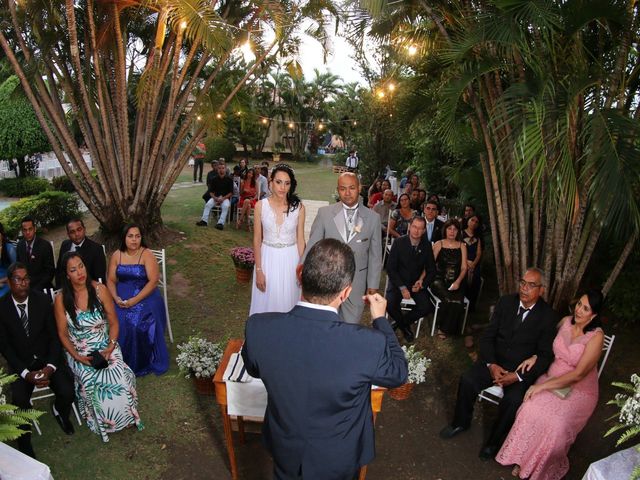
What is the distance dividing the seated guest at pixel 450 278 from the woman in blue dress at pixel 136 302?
11.8 feet

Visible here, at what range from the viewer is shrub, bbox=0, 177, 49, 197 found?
14625mm

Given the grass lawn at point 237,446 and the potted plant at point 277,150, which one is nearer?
the grass lawn at point 237,446

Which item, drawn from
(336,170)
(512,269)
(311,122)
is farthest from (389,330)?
(311,122)

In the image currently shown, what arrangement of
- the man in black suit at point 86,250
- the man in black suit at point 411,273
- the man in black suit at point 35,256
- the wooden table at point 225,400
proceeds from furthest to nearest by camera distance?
the man in black suit at point 411,273
the man in black suit at point 35,256
the man in black suit at point 86,250
the wooden table at point 225,400

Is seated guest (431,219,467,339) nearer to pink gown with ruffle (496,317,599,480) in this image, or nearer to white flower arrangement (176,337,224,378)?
pink gown with ruffle (496,317,599,480)

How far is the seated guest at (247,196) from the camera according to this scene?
11134mm

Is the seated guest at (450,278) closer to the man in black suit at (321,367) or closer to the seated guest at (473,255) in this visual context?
the seated guest at (473,255)

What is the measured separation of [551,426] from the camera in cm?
354

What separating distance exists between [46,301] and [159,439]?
1.59m

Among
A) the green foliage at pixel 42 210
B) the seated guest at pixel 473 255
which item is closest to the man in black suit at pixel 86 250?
the green foliage at pixel 42 210

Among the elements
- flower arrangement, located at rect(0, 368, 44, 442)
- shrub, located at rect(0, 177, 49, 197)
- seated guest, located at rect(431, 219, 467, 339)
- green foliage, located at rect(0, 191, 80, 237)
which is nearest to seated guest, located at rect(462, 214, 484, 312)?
seated guest, located at rect(431, 219, 467, 339)

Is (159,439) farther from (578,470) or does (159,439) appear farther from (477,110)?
(477,110)

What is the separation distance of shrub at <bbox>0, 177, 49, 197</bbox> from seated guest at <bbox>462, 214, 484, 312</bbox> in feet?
45.5

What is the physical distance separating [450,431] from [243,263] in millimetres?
4358
